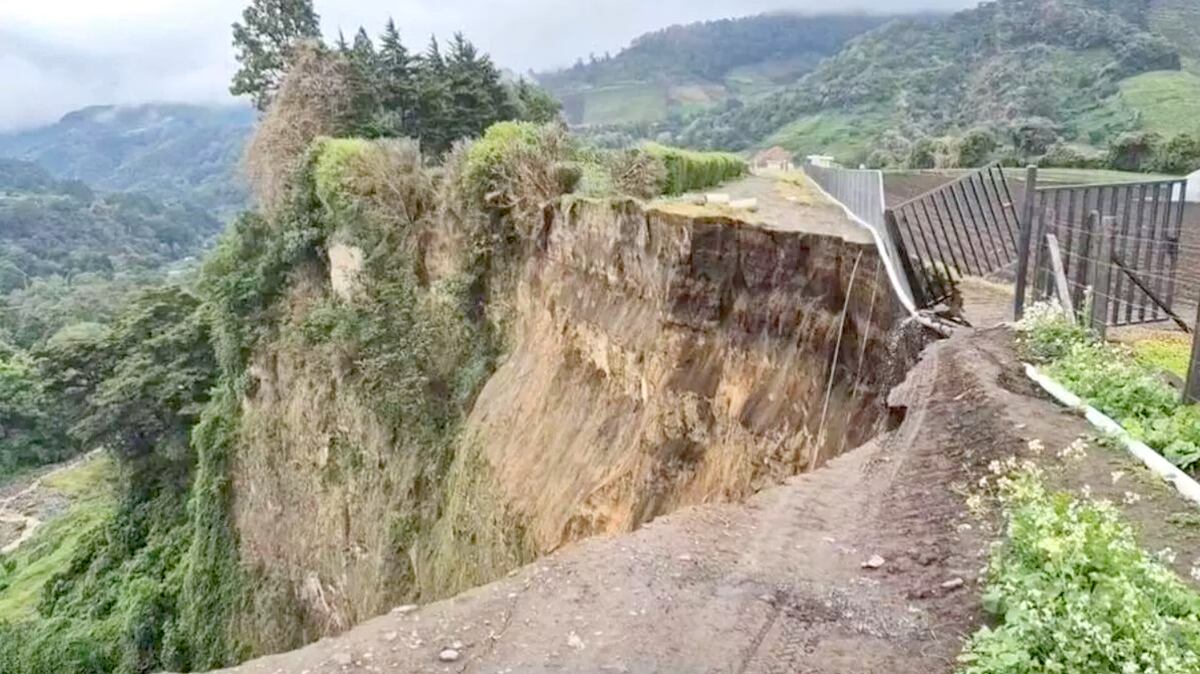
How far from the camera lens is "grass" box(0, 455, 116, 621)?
26.7 m

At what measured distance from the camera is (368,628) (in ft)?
15.5

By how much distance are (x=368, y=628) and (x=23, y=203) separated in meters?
133

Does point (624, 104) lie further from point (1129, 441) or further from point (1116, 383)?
point (1129, 441)

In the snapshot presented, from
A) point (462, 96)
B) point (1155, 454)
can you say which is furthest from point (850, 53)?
point (1155, 454)

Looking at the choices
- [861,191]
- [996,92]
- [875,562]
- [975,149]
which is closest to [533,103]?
[975,149]

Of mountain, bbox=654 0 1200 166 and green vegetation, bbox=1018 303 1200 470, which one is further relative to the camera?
mountain, bbox=654 0 1200 166

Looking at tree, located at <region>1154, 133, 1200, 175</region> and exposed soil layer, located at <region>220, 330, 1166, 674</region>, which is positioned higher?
tree, located at <region>1154, 133, 1200, 175</region>

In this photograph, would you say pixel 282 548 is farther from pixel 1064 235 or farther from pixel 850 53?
pixel 850 53

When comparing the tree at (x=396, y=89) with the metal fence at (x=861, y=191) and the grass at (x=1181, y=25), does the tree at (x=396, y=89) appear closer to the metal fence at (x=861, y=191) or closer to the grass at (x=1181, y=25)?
the metal fence at (x=861, y=191)

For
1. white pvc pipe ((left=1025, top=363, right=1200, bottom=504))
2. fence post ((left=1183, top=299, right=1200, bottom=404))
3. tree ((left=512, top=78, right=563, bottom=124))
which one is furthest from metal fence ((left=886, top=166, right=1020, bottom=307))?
tree ((left=512, top=78, right=563, bottom=124))

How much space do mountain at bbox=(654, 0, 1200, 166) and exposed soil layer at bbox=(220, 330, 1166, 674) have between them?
2436cm

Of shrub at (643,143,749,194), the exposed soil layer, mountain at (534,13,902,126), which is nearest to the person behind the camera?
the exposed soil layer

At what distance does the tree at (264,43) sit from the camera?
24.2 m

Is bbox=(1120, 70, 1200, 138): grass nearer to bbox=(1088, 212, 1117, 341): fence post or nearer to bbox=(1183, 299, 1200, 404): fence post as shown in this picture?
bbox=(1088, 212, 1117, 341): fence post
